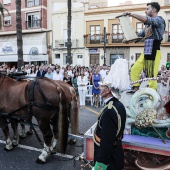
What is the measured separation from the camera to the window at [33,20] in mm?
31316

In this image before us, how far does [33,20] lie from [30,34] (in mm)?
1922

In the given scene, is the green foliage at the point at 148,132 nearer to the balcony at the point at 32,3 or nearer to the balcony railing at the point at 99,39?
the balcony railing at the point at 99,39

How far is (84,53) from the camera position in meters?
30.5

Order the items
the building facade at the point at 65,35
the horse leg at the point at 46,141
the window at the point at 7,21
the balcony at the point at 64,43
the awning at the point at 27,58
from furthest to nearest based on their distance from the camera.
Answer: the window at the point at 7,21, the balcony at the point at 64,43, the building facade at the point at 65,35, the awning at the point at 27,58, the horse leg at the point at 46,141

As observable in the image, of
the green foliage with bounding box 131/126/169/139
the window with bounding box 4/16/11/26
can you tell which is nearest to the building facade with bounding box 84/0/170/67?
the window with bounding box 4/16/11/26

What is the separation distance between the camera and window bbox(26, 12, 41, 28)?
1233 inches

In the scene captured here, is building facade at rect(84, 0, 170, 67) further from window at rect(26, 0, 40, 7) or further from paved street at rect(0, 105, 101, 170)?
paved street at rect(0, 105, 101, 170)

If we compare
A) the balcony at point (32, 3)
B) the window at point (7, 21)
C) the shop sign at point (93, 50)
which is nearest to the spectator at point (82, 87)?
the shop sign at point (93, 50)

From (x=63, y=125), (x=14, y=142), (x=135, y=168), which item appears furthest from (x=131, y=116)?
(x=14, y=142)

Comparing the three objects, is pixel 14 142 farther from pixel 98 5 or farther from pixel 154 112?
pixel 98 5

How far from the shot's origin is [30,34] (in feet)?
105

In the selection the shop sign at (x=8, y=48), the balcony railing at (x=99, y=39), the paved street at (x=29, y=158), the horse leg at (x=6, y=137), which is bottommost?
the paved street at (x=29, y=158)

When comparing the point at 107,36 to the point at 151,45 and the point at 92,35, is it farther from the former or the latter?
the point at 151,45

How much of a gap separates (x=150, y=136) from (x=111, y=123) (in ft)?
3.45
